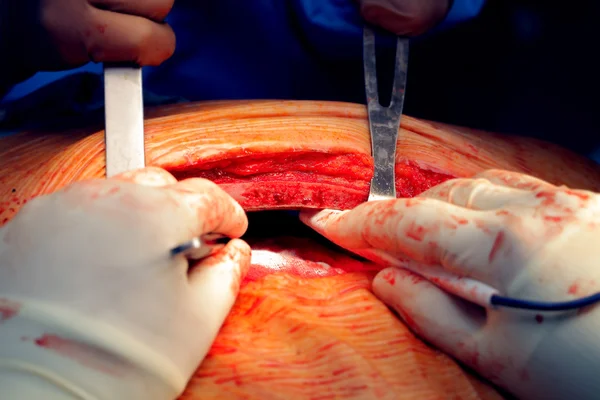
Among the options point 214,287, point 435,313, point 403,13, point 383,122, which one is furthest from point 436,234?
point 403,13

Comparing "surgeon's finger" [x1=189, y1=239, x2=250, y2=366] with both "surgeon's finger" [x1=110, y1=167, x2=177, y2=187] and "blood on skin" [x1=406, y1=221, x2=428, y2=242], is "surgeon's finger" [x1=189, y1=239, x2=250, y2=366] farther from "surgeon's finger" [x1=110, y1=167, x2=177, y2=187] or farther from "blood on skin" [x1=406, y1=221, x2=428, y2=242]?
"blood on skin" [x1=406, y1=221, x2=428, y2=242]

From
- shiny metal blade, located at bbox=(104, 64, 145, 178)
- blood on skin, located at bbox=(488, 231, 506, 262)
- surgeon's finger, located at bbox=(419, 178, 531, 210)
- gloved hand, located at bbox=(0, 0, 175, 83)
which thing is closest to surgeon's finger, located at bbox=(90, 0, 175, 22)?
gloved hand, located at bbox=(0, 0, 175, 83)

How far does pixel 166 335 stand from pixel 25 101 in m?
1.18

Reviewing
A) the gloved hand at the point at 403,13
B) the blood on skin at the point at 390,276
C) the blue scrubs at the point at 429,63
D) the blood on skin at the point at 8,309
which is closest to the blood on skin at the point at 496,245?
the blood on skin at the point at 390,276

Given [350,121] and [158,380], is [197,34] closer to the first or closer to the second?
[350,121]

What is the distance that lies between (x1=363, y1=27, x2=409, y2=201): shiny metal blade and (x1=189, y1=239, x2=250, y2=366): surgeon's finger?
0.44m

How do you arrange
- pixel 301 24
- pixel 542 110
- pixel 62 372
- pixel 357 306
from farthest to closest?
pixel 542 110 → pixel 301 24 → pixel 357 306 → pixel 62 372

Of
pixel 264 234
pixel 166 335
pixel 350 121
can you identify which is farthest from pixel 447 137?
pixel 166 335

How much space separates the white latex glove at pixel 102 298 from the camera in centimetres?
66

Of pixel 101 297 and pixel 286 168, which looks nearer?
pixel 101 297

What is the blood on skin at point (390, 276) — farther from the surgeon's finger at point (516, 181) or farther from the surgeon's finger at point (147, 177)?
the surgeon's finger at point (147, 177)

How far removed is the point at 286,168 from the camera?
4.09 ft

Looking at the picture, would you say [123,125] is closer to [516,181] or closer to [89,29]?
[89,29]

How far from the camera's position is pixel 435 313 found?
0.88 meters
